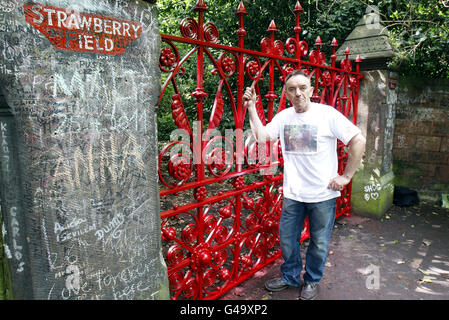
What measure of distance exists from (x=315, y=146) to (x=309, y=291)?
1.29 meters

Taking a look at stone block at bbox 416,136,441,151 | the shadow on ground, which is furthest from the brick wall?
the shadow on ground

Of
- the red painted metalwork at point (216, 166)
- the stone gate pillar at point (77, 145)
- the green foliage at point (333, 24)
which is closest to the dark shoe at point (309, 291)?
the red painted metalwork at point (216, 166)

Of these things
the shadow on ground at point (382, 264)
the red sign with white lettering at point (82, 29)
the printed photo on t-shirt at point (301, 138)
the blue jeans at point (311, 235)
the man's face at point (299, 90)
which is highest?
the red sign with white lettering at point (82, 29)

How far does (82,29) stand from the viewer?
152 centimetres

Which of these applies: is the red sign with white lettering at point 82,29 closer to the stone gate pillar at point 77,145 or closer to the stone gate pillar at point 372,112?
the stone gate pillar at point 77,145

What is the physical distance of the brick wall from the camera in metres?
5.58

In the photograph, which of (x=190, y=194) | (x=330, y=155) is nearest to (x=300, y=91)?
(x=330, y=155)

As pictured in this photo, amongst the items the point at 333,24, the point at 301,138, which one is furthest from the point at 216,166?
the point at 333,24

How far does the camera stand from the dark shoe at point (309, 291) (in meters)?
2.80

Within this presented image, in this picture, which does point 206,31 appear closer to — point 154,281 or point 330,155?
point 330,155

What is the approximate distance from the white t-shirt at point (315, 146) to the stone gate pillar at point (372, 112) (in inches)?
94.5

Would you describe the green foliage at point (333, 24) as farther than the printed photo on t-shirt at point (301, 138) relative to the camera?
Yes

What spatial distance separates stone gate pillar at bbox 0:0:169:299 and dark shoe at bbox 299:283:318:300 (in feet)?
5.08

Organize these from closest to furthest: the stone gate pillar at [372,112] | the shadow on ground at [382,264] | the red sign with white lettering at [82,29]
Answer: the red sign with white lettering at [82,29], the shadow on ground at [382,264], the stone gate pillar at [372,112]
